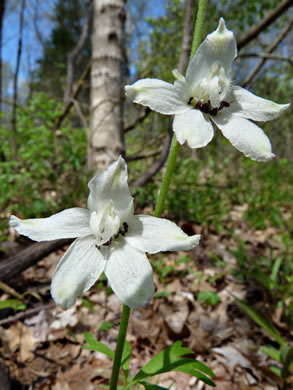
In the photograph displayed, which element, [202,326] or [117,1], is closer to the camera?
[202,326]

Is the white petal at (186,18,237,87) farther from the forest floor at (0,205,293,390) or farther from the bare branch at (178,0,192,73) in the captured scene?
the forest floor at (0,205,293,390)

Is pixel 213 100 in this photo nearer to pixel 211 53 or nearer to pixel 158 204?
pixel 211 53

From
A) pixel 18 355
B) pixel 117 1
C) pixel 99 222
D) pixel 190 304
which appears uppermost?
pixel 117 1

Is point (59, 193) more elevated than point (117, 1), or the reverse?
point (117, 1)

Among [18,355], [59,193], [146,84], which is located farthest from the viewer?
[59,193]

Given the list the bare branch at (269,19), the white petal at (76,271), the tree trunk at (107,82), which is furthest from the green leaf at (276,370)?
the bare branch at (269,19)

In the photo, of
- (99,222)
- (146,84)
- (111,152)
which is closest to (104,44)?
(111,152)

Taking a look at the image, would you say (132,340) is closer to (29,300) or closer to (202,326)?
(202,326)

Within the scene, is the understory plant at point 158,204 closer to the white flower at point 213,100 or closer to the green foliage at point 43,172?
the white flower at point 213,100
